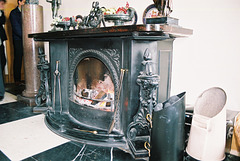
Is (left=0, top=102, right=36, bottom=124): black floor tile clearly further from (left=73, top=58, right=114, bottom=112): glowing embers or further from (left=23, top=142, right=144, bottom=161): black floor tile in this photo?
(left=23, top=142, right=144, bottom=161): black floor tile

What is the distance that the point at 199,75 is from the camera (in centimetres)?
194

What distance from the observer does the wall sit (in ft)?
5.72

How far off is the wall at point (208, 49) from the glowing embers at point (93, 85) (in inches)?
27.1

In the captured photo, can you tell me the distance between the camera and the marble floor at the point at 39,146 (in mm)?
1540

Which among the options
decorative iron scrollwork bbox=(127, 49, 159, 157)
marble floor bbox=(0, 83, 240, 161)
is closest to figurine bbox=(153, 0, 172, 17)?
decorative iron scrollwork bbox=(127, 49, 159, 157)

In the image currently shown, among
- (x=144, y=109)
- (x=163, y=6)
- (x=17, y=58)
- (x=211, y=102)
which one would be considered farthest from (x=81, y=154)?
(x=17, y=58)

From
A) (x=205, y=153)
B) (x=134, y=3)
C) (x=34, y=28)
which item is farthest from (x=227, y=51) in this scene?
(x=34, y=28)

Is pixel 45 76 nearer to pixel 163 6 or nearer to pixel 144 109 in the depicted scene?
pixel 144 109

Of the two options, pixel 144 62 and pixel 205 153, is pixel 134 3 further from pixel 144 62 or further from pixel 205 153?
pixel 205 153

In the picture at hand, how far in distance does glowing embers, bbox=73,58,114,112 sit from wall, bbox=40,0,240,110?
689mm

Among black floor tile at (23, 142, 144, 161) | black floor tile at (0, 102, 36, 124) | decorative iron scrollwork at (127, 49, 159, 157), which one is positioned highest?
decorative iron scrollwork at (127, 49, 159, 157)

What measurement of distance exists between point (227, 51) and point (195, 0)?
0.55 metres

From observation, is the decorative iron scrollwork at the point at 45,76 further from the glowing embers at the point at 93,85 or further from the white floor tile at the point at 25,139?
the glowing embers at the point at 93,85

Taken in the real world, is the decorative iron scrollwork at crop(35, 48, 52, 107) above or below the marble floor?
above
